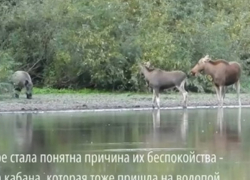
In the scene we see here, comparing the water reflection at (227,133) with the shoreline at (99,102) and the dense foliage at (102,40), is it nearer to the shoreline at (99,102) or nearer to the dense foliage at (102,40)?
the shoreline at (99,102)

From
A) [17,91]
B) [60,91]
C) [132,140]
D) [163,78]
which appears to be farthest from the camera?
[60,91]

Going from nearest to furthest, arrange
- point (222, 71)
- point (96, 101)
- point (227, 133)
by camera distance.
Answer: point (227, 133), point (96, 101), point (222, 71)

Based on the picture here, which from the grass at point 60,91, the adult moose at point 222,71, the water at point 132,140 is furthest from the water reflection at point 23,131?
the grass at point 60,91

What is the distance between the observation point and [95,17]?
3638cm

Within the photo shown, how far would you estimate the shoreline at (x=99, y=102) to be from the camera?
27.4 metres

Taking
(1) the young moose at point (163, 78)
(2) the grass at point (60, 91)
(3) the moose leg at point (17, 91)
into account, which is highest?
(1) the young moose at point (163, 78)

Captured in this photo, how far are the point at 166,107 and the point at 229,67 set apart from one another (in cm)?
361

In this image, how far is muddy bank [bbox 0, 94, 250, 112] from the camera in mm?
27844

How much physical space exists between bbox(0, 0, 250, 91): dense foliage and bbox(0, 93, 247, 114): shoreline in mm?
1726

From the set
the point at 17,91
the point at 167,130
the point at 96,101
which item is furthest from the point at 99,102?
the point at 167,130

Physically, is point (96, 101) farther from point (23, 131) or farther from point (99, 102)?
point (23, 131)

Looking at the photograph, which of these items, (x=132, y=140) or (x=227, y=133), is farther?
(x=227, y=133)

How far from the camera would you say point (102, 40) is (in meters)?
35.6

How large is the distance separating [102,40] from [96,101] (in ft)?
19.6
